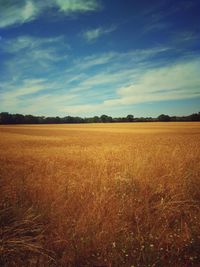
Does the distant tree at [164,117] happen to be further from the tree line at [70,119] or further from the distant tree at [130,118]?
the distant tree at [130,118]

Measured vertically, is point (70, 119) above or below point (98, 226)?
above

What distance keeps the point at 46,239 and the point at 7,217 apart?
2.97ft

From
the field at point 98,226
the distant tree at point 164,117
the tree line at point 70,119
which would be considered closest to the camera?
the field at point 98,226

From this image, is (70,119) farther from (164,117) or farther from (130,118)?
(164,117)

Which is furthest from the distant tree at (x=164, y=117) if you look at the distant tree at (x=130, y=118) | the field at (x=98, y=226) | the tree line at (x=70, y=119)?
the field at (x=98, y=226)

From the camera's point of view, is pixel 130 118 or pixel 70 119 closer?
pixel 130 118

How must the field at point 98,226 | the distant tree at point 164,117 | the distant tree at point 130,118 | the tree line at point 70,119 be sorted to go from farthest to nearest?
the distant tree at point 130,118 → the distant tree at point 164,117 → the tree line at point 70,119 → the field at point 98,226

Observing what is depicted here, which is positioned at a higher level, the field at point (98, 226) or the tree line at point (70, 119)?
the tree line at point (70, 119)

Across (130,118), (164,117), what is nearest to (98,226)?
(164,117)

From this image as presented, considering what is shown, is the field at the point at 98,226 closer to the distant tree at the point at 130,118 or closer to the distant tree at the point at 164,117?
the distant tree at the point at 164,117

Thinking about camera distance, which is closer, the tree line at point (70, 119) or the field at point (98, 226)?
A: the field at point (98, 226)

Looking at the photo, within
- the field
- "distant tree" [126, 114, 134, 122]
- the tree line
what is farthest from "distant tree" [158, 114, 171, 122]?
the field

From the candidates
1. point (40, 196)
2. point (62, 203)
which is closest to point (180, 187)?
point (62, 203)

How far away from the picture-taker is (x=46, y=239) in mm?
3881
